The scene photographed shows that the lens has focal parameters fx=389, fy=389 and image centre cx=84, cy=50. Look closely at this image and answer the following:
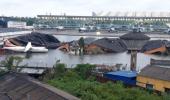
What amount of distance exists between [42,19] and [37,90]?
5579 cm

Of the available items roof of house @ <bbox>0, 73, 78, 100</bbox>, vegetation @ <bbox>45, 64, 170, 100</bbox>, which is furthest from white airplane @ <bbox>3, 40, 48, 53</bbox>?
roof of house @ <bbox>0, 73, 78, 100</bbox>

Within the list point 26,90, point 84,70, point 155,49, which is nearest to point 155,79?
point 84,70

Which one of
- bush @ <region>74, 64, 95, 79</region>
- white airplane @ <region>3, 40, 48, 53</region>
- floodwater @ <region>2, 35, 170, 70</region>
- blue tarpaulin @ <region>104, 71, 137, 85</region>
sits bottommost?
floodwater @ <region>2, 35, 170, 70</region>

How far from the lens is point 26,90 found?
7.69 m

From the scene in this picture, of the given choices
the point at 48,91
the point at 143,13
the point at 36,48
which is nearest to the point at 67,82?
the point at 48,91

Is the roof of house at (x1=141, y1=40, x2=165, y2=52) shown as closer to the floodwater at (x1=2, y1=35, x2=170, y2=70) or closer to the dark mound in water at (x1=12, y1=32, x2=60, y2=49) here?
the floodwater at (x1=2, y1=35, x2=170, y2=70)

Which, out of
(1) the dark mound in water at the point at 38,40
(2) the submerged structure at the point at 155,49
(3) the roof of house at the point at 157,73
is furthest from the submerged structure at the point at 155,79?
(1) the dark mound in water at the point at 38,40

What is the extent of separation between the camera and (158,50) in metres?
22.1

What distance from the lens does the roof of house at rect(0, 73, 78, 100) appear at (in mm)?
7074

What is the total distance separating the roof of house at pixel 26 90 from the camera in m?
7.07

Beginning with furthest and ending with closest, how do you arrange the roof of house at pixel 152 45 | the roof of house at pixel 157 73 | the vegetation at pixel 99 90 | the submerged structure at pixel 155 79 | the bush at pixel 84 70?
the roof of house at pixel 152 45
the bush at pixel 84 70
the roof of house at pixel 157 73
the submerged structure at pixel 155 79
the vegetation at pixel 99 90

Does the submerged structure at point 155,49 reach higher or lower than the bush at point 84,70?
lower

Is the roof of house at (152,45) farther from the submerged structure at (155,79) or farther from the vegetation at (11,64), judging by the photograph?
the submerged structure at (155,79)

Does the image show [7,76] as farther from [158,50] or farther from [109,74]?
[158,50]
